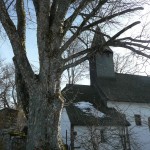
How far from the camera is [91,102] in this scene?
983 inches

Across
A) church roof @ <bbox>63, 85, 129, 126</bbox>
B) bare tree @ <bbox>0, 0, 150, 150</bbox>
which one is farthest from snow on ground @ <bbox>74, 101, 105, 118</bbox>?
bare tree @ <bbox>0, 0, 150, 150</bbox>

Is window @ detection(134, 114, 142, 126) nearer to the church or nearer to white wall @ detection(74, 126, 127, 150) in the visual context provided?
the church

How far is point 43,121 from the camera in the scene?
668 centimetres

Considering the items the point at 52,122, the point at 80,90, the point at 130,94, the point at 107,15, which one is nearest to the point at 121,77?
the point at 130,94

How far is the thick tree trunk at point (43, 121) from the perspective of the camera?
6.57 meters

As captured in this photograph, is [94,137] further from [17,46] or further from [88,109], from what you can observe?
[88,109]

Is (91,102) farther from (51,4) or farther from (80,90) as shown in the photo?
(51,4)

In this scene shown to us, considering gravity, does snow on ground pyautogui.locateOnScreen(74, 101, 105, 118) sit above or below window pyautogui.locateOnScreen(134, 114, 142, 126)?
above

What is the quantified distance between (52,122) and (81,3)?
11.6ft

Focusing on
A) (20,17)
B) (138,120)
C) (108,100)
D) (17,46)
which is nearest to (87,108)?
(108,100)

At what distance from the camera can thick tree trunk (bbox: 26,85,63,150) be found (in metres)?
6.57

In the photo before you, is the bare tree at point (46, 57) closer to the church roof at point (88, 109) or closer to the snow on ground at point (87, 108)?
the church roof at point (88, 109)

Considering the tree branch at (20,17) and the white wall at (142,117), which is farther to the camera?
the white wall at (142,117)

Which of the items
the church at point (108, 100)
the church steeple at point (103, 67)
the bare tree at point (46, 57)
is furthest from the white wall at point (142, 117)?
the bare tree at point (46, 57)
